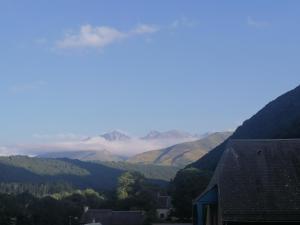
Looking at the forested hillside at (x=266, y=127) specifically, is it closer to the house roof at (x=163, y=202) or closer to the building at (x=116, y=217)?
the house roof at (x=163, y=202)

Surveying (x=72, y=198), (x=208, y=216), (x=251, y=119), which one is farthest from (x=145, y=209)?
(x=208, y=216)

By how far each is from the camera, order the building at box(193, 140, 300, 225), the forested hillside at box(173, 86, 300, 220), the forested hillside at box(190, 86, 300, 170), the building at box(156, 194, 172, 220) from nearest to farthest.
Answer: the building at box(193, 140, 300, 225), the forested hillside at box(173, 86, 300, 220), the building at box(156, 194, 172, 220), the forested hillside at box(190, 86, 300, 170)

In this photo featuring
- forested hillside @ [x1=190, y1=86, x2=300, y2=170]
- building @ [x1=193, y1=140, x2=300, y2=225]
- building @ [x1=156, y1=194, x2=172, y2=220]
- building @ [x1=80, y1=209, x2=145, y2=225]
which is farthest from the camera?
forested hillside @ [x1=190, y1=86, x2=300, y2=170]

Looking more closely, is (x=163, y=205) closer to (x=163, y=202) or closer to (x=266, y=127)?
(x=163, y=202)

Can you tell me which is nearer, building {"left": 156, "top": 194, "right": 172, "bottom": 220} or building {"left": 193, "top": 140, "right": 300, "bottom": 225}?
building {"left": 193, "top": 140, "right": 300, "bottom": 225}

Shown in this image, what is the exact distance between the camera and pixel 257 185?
3212 centimetres

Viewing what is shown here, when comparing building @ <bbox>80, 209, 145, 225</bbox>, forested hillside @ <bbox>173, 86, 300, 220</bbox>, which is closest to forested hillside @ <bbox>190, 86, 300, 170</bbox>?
forested hillside @ <bbox>173, 86, 300, 220</bbox>

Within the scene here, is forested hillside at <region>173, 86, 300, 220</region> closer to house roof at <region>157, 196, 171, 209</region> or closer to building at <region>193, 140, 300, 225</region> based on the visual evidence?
house roof at <region>157, 196, 171, 209</region>

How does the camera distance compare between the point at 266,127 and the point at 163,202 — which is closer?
the point at 163,202

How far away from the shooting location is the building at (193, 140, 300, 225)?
101 feet

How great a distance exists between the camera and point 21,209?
484 feet

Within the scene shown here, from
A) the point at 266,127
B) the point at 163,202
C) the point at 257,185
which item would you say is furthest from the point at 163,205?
the point at 257,185

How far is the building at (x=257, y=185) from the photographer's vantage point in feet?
101

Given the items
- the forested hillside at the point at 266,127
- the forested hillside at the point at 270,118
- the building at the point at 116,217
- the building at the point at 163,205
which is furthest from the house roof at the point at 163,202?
the building at the point at 116,217
